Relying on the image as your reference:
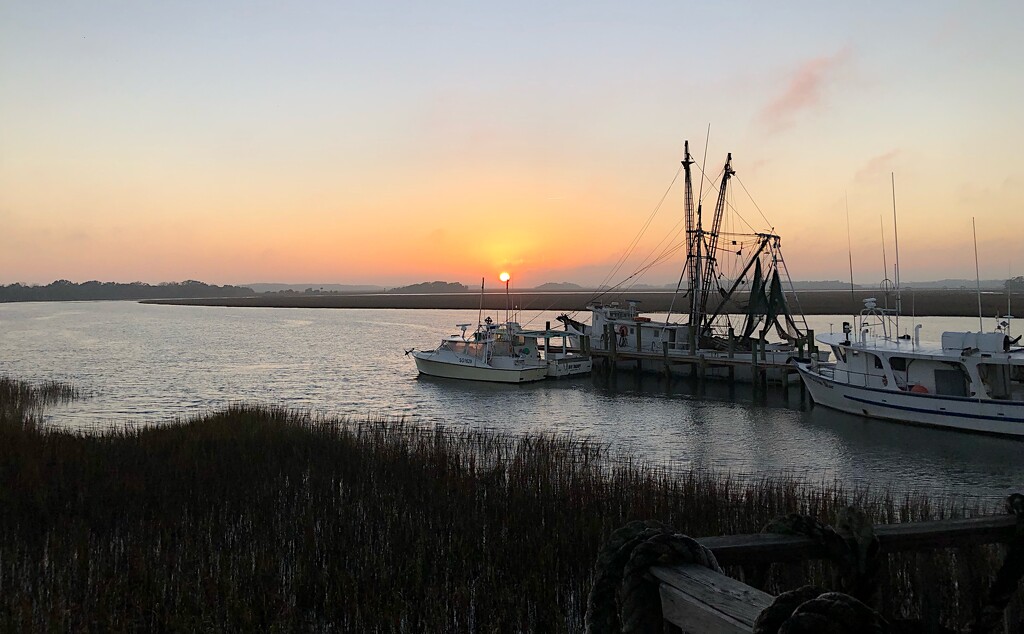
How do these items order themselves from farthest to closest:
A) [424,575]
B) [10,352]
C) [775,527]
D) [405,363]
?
[10,352] → [405,363] → [424,575] → [775,527]


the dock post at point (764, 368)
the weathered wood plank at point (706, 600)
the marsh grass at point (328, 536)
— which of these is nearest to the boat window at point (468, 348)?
the dock post at point (764, 368)

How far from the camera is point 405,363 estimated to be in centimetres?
5394

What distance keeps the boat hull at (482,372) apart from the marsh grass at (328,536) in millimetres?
25631

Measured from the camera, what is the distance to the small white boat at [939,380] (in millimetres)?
24359

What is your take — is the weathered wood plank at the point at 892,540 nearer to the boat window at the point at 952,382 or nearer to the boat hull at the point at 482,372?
the boat window at the point at 952,382

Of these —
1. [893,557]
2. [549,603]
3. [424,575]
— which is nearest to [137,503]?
[424,575]

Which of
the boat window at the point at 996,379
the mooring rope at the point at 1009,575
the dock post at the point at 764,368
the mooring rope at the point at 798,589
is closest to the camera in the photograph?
the mooring rope at the point at 798,589

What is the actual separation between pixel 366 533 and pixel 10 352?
2363 inches

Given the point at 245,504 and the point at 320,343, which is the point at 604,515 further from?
the point at 320,343

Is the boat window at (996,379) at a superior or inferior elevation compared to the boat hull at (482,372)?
superior

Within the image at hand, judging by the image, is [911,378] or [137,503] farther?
[911,378]

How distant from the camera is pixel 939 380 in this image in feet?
85.2

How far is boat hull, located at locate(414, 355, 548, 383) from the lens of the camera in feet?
139

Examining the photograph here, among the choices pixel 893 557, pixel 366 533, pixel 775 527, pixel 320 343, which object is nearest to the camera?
pixel 775 527
